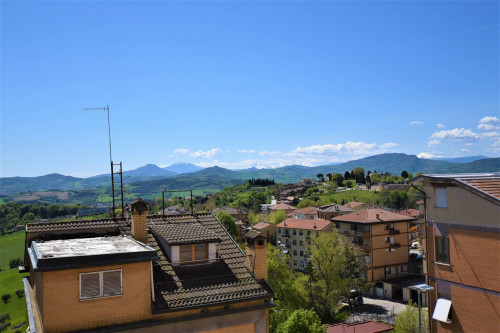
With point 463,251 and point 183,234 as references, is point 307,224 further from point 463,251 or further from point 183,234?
point 183,234

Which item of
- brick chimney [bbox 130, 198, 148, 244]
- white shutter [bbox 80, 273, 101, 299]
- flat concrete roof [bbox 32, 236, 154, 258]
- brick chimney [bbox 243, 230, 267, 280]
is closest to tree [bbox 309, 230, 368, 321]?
brick chimney [bbox 243, 230, 267, 280]

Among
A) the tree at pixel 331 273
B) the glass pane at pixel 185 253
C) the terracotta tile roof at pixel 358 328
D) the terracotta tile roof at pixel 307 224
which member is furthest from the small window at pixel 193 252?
the terracotta tile roof at pixel 307 224

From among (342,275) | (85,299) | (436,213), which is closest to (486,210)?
→ (436,213)

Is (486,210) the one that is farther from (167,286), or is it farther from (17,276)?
(17,276)

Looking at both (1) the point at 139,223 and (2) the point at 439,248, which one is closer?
(1) the point at 139,223

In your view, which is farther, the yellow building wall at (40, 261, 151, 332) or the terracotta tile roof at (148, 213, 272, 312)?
the terracotta tile roof at (148, 213, 272, 312)

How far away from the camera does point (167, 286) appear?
464 inches

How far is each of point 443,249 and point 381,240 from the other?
141 feet

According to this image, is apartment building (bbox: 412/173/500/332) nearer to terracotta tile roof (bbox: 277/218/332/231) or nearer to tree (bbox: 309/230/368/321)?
tree (bbox: 309/230/368/321)

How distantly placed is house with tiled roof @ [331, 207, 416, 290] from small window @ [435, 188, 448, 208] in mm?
41540

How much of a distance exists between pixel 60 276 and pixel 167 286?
10.3ft

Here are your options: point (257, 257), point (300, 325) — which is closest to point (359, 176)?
point (300, 325)

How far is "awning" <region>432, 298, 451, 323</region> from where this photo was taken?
14172 mm

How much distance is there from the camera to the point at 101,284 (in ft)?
34.1
